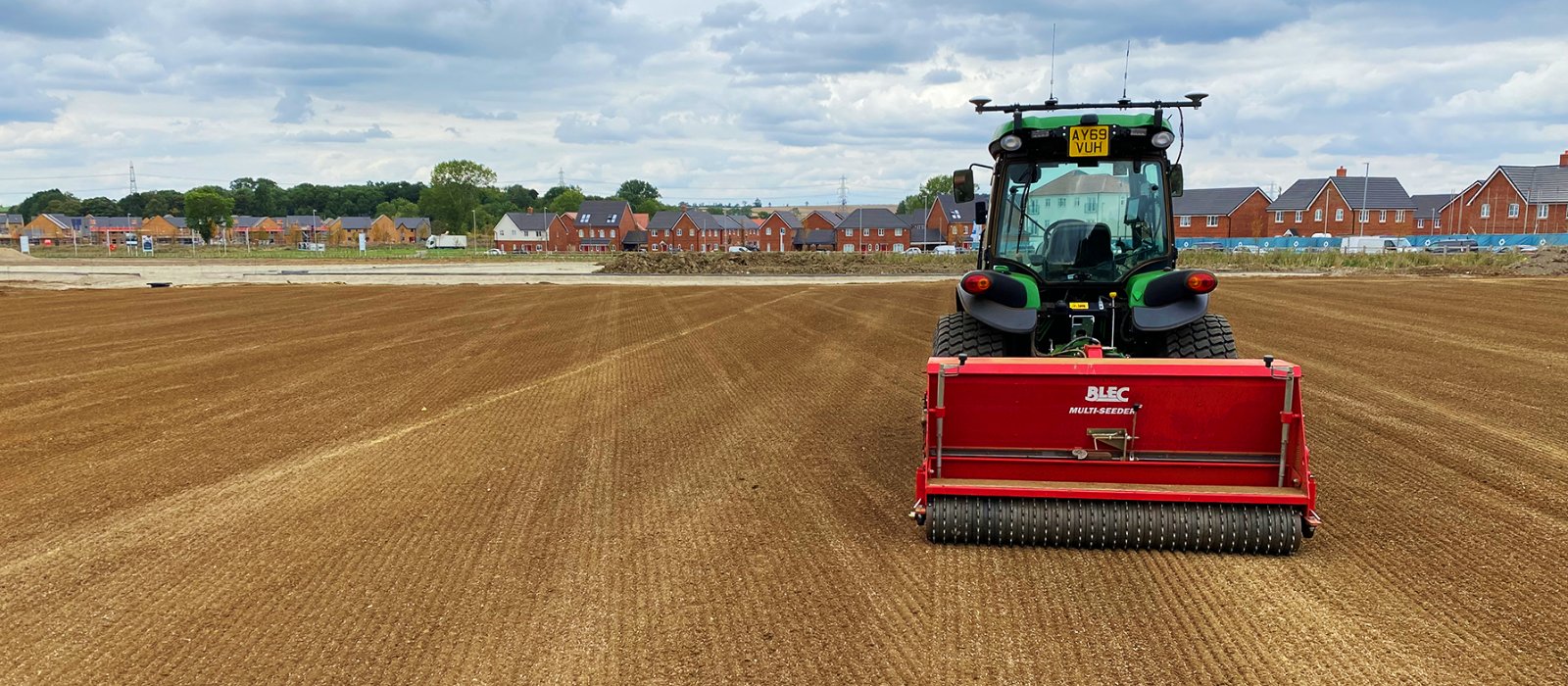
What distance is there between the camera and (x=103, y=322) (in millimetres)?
15375

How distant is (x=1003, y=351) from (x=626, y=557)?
2.74 m

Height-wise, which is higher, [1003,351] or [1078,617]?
[1003,351]

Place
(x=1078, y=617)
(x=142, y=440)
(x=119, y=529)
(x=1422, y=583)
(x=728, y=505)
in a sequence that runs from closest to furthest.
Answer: (x=1078, y=617), (x=1422, y=583), (x=119, y=529), (x=728, y=505), (x=142, y=440)

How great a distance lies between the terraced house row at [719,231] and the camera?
93438mm

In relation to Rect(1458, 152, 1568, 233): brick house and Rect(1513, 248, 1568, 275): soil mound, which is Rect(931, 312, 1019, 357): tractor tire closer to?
Rect(1513, 248, 1568, 275): soil mound

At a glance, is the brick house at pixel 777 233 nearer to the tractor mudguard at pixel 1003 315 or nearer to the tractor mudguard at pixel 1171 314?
the tractor mudguard at pixel 1003 315

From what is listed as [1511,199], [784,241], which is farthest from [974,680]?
[784,241]

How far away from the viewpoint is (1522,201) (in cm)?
6141

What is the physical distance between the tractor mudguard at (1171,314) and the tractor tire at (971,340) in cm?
79

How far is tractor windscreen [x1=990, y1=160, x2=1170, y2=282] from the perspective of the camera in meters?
6.27

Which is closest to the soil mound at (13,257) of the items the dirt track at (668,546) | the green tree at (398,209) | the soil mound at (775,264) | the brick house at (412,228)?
the soil mound at (775,264)

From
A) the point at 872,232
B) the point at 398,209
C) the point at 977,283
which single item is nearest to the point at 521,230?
the point at 398,209

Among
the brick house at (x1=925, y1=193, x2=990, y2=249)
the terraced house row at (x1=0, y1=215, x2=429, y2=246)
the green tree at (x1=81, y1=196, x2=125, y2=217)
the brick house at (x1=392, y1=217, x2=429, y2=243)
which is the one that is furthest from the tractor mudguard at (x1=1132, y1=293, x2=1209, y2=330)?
the green tree at (x1=81, y1=196, x2=125, y2=217)

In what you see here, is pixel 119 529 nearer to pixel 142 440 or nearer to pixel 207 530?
pixel 207 530
